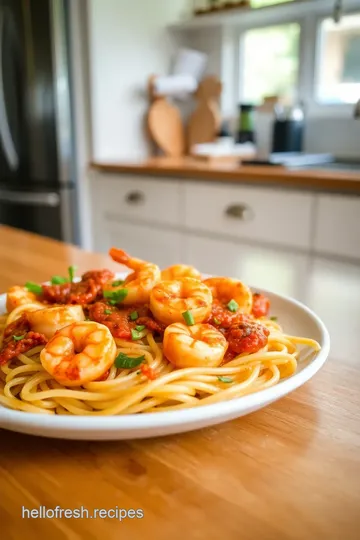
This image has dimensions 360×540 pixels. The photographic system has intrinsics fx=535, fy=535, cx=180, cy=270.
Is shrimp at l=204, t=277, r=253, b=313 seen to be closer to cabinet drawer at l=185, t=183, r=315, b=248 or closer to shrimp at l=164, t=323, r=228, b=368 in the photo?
shrimp at l=164, t=323, r=228, b=368

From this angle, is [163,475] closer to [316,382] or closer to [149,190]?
[316,382]

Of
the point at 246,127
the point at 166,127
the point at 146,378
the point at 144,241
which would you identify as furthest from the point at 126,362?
the point at 166,127

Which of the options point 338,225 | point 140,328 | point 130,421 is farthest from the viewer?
point 338,225

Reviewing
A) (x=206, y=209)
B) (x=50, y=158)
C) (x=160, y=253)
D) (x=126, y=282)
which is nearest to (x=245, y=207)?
(x=206, y=209)

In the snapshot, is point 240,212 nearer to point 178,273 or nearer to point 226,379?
point 178,273

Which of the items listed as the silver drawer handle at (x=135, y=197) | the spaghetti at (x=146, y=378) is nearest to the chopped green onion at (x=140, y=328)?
the spaghetti at (x=146, y=378)
